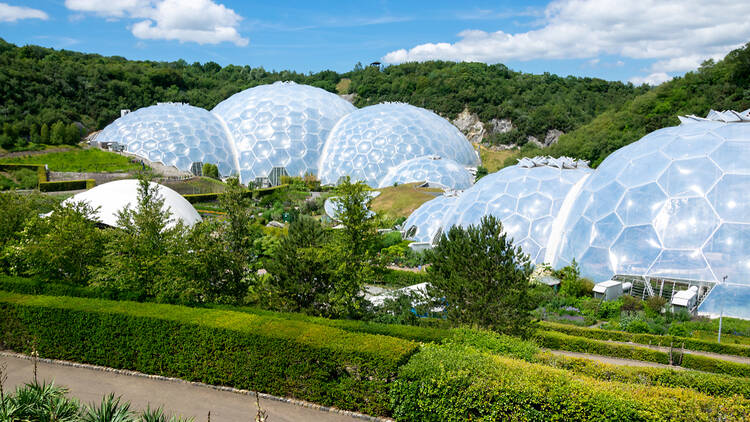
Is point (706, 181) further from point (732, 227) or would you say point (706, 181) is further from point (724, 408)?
point (724, 408)

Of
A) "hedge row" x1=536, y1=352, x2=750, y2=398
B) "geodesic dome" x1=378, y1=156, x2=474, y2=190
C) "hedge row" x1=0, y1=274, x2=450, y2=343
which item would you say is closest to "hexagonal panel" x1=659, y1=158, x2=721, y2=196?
"hedge row" x1=536, y1=352, x2=750, y2=398

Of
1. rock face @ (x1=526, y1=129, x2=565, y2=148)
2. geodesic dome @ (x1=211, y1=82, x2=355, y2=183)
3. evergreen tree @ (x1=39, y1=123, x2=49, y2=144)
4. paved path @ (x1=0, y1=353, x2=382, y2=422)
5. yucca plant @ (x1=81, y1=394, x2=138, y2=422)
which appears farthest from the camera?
rock face @ (x1=526, y1=129, x2=565, y2=148)

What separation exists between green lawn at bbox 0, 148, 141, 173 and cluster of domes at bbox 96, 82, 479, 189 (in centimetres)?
216

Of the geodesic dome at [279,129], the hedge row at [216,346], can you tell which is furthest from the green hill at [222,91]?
the hedge row at [216,346]

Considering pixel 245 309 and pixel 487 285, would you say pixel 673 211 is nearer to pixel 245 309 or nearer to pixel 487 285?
pixel 487 285

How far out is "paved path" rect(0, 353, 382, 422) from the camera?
8.51m

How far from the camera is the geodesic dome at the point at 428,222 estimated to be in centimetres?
2530

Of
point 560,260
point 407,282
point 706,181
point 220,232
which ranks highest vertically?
point 706,181

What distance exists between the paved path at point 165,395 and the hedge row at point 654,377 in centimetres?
413

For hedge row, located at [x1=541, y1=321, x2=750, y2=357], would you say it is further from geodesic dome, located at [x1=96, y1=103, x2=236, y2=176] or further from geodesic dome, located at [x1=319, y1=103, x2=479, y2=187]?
geodesic dome, located at [x1=96, y1=103, x2=236, y2=176]

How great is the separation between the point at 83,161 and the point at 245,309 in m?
36.1

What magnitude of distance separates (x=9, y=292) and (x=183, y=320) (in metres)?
5.82

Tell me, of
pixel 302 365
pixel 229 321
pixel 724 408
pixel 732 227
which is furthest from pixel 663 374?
pixel 732 227

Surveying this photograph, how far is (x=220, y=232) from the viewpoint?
39.8 ft
